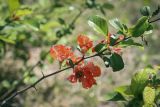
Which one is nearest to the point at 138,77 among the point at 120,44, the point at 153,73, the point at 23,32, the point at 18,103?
the point at 153,73

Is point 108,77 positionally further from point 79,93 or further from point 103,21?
point 103,21

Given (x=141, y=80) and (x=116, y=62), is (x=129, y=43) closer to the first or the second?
(x=116, y=62)

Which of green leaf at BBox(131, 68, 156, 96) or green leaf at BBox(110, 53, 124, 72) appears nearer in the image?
green leaf at BBox(110, 53, 124, 72)

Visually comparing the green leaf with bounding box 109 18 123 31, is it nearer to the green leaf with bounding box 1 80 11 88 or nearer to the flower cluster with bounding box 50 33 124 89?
the flower cluster with bounding box 50 33 124 89

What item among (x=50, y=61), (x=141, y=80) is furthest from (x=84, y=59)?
(x=50, y=61)

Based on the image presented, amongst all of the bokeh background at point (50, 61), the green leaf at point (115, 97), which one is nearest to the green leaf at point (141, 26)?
the green leaf at point (115, 97)

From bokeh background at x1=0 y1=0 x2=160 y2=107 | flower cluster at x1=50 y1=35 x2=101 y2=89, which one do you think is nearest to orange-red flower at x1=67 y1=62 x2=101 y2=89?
flower cluster at x1=50 y1=35 x2=101 y2=89
